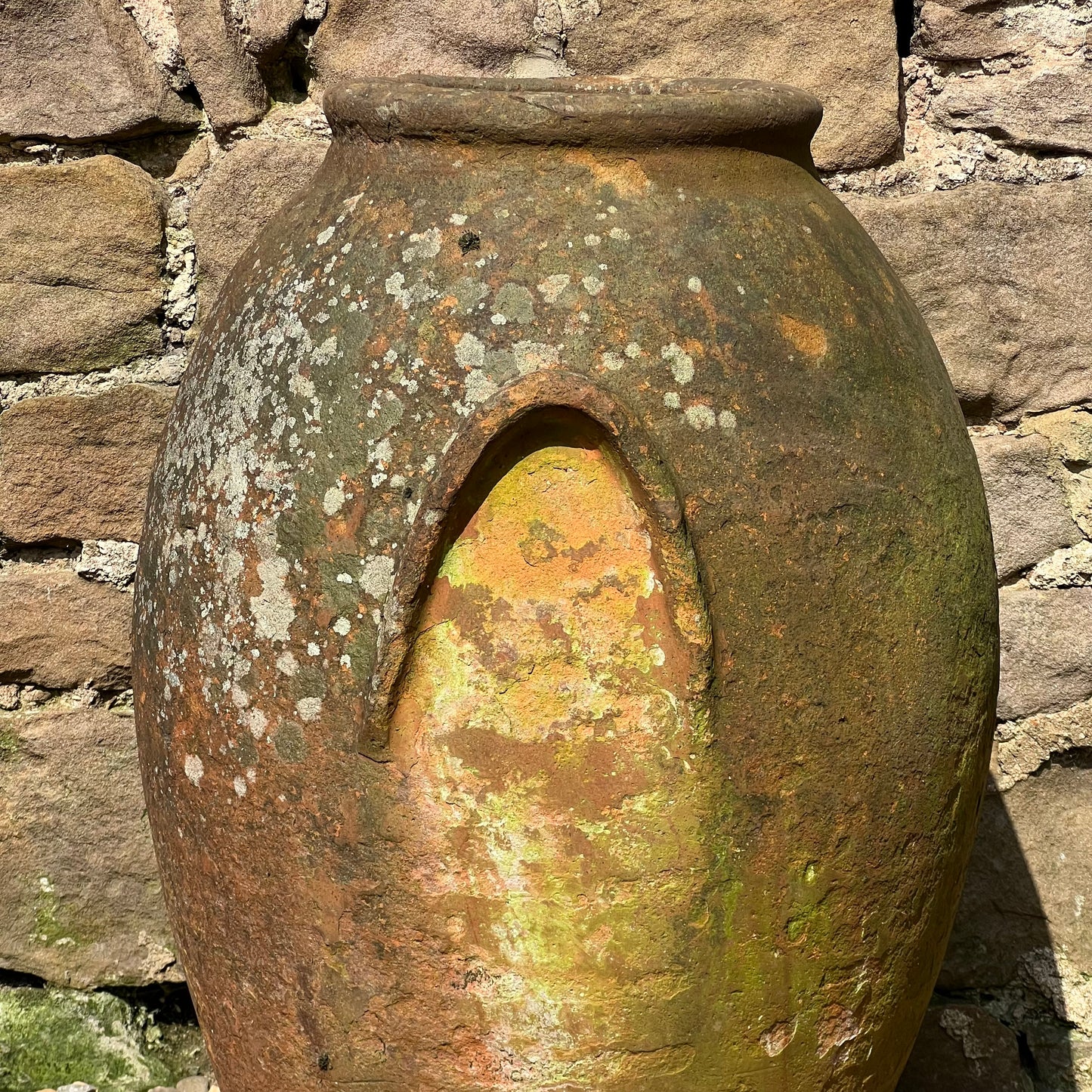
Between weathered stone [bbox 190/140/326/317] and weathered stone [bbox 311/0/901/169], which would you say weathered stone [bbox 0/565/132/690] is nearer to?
weathered stone [bbox 190/140/326/317]

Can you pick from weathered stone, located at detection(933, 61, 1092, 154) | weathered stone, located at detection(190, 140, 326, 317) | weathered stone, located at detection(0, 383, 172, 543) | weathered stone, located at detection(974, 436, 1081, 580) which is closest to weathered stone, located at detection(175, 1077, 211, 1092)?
weathered stone, located at detection(0, 383, 172, 543)

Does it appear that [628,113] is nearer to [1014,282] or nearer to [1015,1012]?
[1014,282]

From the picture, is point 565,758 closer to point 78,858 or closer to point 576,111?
point 576,111

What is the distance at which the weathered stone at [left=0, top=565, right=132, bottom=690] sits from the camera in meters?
1.84

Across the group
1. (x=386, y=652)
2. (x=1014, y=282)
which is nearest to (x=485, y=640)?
(x=386, y=652)

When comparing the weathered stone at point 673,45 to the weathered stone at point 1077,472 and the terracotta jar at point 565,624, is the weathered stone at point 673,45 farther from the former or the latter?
the terracotta jar at point 565,624

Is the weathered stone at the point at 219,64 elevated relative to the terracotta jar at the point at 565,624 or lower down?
elevated

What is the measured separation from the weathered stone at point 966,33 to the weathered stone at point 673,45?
0.06m

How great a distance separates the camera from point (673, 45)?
1764 millimetres

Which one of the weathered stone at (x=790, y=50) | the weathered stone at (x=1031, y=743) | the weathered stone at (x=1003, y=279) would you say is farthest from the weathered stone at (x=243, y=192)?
the weathered stone at (x=1031, y=743)

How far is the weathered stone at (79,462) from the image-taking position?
181cm

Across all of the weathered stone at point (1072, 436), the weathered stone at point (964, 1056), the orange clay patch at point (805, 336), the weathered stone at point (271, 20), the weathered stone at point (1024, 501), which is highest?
the weathered stone at point (271, 20)

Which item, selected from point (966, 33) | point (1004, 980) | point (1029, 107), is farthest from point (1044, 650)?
point (966, 33)

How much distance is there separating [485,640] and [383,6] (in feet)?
3.66
